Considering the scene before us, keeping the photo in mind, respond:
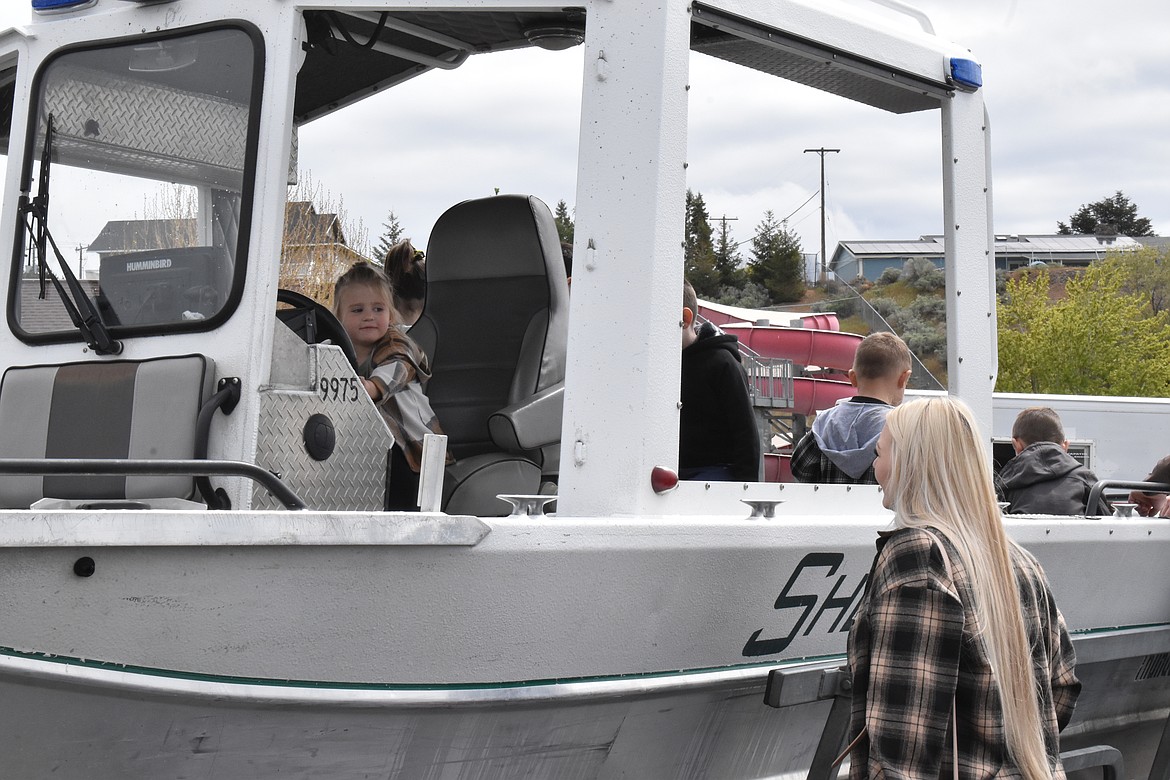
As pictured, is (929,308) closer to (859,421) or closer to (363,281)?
(859,421)

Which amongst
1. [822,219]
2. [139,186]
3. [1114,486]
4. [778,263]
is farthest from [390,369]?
[1114,486]

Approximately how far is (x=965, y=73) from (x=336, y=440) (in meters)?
2.35

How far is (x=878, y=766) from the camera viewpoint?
240 centimetres

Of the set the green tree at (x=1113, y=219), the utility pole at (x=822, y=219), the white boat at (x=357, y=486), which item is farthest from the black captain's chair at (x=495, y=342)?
the green tree at (x=1113, y=219)

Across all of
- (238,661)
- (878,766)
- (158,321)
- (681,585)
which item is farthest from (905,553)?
(158,321)

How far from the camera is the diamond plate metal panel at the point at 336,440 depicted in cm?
311

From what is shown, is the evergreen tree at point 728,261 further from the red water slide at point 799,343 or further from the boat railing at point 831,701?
the boat railing at point 831,701

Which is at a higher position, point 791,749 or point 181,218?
point 181,218

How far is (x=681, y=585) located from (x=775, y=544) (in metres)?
0.32

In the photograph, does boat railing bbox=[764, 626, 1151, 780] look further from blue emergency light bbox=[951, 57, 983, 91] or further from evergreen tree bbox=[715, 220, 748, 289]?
blue emergency light bbox=[951, 57, 983, 91]

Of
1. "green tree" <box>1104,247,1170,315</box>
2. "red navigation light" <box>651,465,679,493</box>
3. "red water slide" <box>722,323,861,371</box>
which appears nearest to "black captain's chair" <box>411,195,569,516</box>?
"red water slide" <box>722,323,861,371</box>

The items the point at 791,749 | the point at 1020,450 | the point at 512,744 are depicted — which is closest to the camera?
the point at 512,744

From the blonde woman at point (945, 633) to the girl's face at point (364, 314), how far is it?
1.88 meters

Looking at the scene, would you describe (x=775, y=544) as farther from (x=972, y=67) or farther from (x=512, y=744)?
(x=972, y=67)
